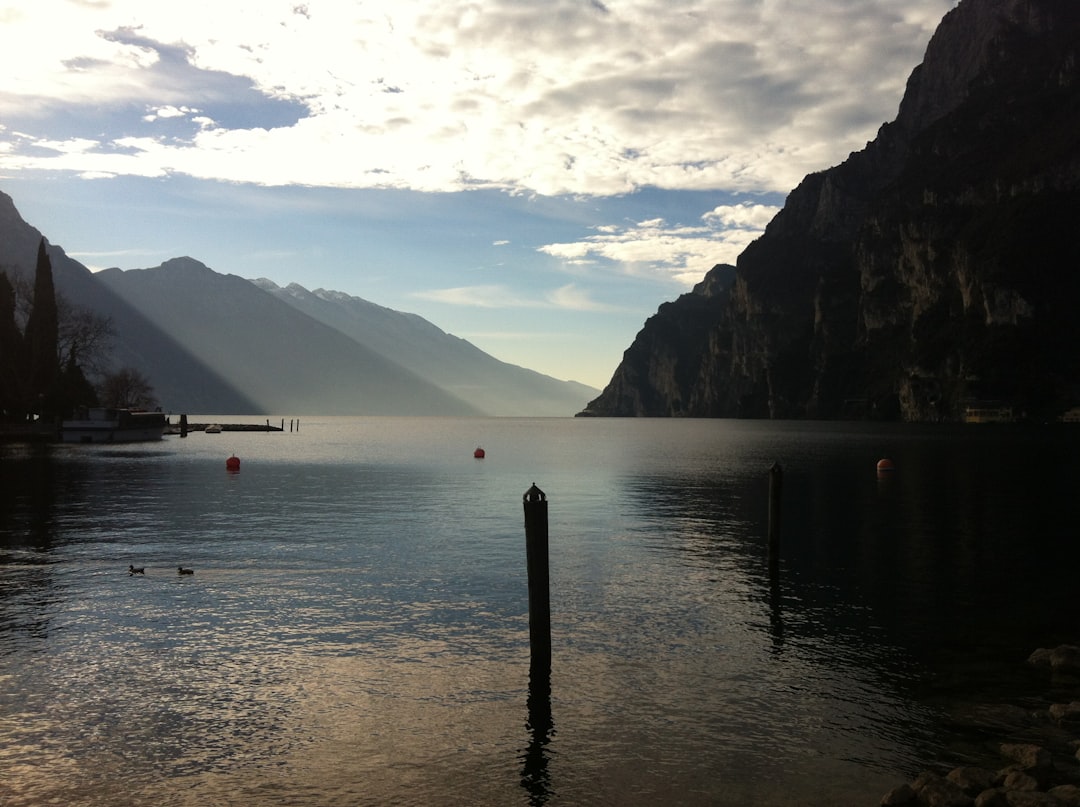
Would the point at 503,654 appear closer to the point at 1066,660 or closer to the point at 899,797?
the point at 899,797

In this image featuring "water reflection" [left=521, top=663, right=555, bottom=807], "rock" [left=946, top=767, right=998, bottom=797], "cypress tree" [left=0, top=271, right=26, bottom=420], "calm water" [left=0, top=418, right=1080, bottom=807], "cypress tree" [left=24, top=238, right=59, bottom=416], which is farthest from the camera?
"cypress tree" [left=24, top=238, right=59, bottom=416]

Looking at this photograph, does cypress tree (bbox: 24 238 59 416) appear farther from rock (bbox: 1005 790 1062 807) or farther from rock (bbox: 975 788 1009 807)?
rock (bbox: 1005 790 1062 807)

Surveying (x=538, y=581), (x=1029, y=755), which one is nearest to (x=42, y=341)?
(x=538, y=581)

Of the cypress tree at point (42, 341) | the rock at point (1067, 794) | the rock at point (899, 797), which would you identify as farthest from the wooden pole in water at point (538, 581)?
the cypress tree at point (42, 341)

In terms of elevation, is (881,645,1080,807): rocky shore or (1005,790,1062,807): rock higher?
(1005,790,1062,807): rock

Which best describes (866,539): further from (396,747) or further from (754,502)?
(396,747)

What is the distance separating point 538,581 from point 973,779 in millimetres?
10424

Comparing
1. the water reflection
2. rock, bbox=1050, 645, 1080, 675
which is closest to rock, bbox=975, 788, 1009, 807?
the water reflection

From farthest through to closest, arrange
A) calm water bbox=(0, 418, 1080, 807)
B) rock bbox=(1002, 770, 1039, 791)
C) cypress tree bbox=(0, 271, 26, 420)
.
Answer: cypress tree bbox=(0, 271, 26, 420) < calm water bbox=(0, 418, 1080, 807) < rock bbox=(1002, 770, 1039, 791)

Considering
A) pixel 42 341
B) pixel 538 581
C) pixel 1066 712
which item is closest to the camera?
pixel 1066 712

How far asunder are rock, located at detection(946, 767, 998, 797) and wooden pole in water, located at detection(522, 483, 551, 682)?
374 inches

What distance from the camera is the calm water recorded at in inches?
611

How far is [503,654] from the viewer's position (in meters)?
22.8

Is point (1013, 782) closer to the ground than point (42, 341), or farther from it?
closer to the ground
